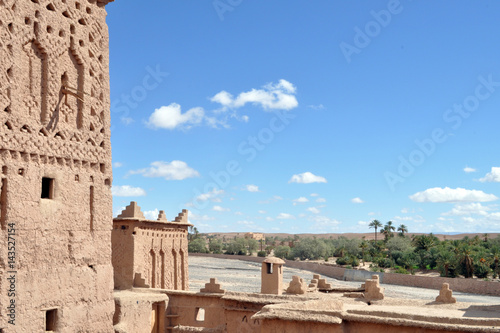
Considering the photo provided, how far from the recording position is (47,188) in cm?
1184

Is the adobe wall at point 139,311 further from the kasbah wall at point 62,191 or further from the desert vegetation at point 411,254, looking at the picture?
the desert vegetation at point 411,254

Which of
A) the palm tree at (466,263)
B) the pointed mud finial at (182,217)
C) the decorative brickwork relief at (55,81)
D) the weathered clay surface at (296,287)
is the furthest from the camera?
the palm tree at (466,263)

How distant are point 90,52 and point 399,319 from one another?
9.50 m

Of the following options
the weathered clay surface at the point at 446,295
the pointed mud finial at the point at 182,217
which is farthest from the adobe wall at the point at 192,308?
the weathered clay surface at the point at 446,295

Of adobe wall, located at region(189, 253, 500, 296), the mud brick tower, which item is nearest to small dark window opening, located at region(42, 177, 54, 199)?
the mud brick tower

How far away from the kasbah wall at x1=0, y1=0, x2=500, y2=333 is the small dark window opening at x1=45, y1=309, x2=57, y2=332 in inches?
0.9

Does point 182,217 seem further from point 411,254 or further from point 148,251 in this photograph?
point 411,254

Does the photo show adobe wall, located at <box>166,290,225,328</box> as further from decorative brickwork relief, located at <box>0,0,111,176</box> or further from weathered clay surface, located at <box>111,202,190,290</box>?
decorative brickwork relief, located at <box>0,0,111,176</box>

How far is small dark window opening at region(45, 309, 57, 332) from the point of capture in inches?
453

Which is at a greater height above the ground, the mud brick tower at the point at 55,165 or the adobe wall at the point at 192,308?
the mud brick tower at the point at 55,165

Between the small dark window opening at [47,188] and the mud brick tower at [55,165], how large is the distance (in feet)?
0.07

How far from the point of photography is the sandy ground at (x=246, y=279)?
35.8 meters

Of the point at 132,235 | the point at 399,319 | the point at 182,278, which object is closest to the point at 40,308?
the point at 399,319

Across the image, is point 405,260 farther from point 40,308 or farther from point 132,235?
point 40,308
